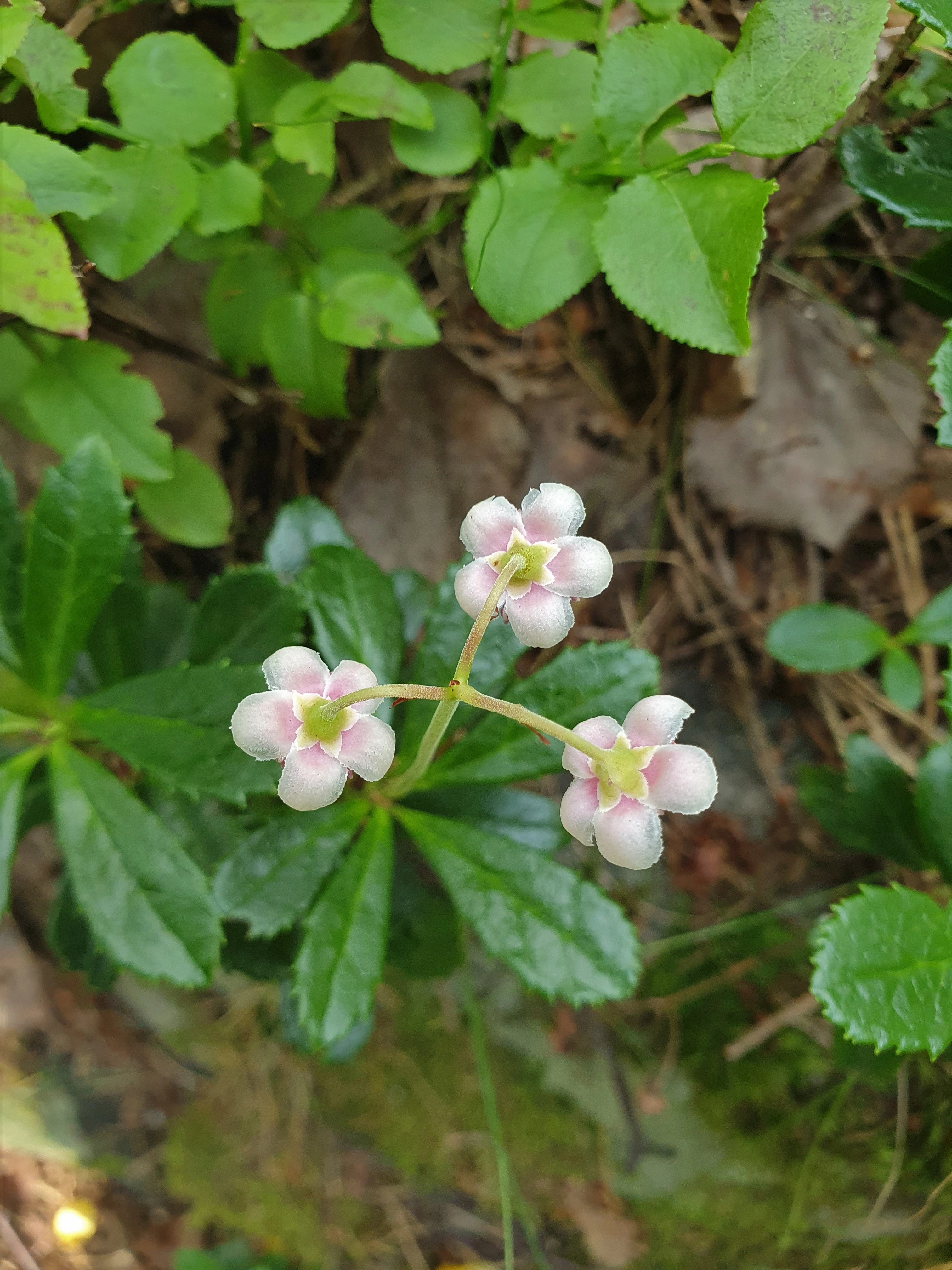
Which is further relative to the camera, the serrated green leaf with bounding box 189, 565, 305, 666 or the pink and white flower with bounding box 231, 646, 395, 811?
the serrated green leaf with bounding box 189, 565, 305, 666

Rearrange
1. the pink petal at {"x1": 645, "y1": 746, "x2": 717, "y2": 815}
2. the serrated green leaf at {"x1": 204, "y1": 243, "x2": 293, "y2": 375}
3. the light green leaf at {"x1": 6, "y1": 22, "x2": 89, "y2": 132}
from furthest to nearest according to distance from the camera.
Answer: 1. the serrated green leaf at {"x1": 204, "y1": 243, "x2": 293, "y2": 375}
2. the light green leaf at {"x1": 6, "y1": 22, "x2": 89, "y2": 132}
3. the pink petal at {"x1": 645, "y1": 746, "x2": 717, "y2": 815}

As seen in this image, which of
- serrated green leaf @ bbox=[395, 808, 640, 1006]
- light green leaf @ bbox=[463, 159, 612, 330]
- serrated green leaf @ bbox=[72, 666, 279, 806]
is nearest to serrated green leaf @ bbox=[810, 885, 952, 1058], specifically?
serrated green leaf @ bbox=[395, 808, 640, 1006]

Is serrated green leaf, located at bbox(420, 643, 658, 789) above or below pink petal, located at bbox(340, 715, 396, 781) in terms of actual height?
below

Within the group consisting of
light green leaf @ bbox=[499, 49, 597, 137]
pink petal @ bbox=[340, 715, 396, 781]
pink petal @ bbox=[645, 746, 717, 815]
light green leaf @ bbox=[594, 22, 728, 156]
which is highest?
light green leaf @ bbox=[594, 22, 728, 156]

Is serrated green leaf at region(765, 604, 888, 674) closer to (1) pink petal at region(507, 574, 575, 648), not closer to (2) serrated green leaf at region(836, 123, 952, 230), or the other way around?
(2) serrated green leaf at region(836, 123, 952, 230)

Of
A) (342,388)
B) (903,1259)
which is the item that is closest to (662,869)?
(903,1259)

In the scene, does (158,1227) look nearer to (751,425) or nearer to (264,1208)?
(264,1208)
